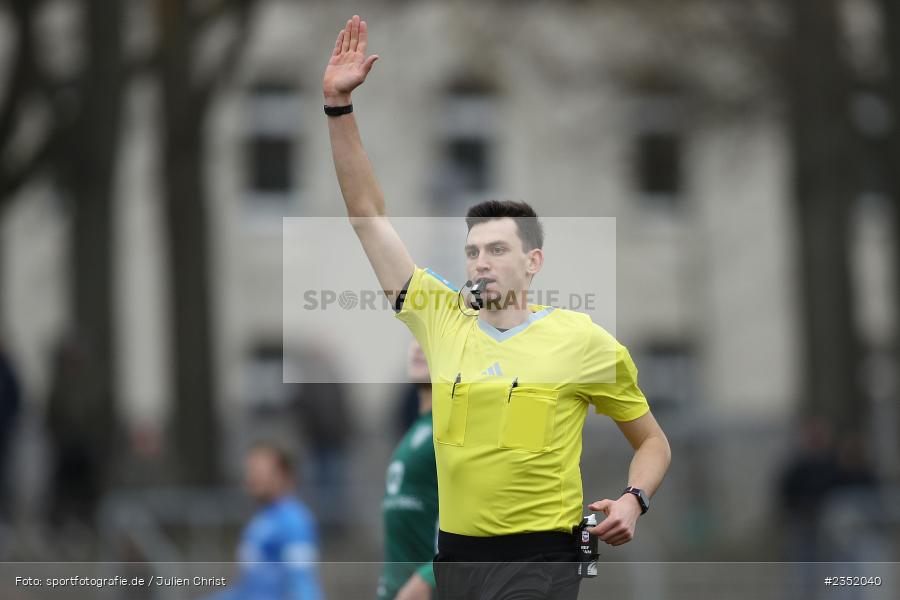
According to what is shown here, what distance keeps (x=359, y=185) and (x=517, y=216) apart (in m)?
0.54

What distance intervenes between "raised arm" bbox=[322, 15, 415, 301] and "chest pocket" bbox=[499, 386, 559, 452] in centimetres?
58

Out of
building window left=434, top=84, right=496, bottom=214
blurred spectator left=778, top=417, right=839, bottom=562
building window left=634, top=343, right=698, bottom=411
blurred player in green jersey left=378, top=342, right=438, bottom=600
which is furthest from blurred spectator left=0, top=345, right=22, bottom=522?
building window left=634, top=343, right=698, bottom=411

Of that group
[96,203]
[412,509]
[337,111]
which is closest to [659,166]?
[96,203]

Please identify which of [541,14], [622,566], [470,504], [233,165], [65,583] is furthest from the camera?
[233,165]

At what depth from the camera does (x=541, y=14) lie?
659 inches

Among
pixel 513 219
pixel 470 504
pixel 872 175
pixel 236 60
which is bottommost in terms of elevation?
pixel 470 504

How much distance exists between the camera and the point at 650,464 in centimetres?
477

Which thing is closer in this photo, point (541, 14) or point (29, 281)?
point (541, 14)

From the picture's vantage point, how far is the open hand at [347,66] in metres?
4.84

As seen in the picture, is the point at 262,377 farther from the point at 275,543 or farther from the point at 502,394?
the point at 502,394

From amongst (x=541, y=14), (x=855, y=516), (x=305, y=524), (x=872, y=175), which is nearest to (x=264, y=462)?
(x=305, y=524)

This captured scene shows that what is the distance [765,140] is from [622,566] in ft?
31.0

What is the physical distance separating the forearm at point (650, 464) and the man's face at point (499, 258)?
2.22 ft

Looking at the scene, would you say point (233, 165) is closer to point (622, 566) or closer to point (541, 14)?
point (541, 14)
